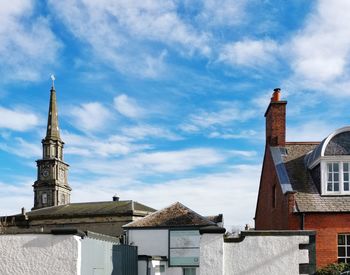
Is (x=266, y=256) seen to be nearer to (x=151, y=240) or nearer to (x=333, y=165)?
(x=333, y=165)

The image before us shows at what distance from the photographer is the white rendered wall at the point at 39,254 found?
548 inches

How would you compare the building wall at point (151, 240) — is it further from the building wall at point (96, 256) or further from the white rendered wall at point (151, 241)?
the building wall at point (96, 256)

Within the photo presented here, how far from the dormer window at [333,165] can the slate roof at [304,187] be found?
35 cm

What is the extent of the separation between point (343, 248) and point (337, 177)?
313 centimetres

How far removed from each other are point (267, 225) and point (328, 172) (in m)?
6.26

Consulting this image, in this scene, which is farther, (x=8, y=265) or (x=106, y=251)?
(x=106, y=251)

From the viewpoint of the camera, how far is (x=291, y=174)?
23.0 metres

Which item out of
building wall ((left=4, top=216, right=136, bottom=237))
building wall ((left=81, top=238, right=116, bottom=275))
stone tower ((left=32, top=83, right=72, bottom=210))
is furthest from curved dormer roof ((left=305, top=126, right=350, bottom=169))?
stone tower ((left=32, top=83, right=72, bottom=210))

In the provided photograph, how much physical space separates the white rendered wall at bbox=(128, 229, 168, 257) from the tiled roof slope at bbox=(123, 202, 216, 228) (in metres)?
0.38

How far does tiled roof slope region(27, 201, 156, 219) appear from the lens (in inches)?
Answer: 1710

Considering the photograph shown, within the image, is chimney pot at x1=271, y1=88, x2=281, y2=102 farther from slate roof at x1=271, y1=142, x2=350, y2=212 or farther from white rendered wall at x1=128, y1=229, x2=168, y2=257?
white rendered wall at x1=128, y1=229, x2=168, y2=257

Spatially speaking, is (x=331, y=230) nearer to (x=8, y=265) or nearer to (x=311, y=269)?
(x=311, y=269)

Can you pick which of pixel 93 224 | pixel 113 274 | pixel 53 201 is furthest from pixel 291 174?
pixel 53 201

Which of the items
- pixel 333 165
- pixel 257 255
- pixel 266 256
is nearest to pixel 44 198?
pixel 333 165
